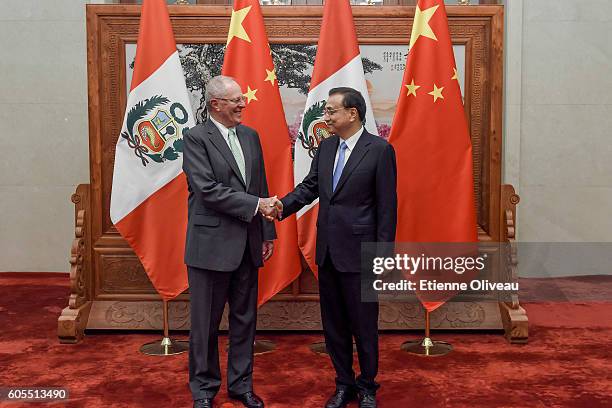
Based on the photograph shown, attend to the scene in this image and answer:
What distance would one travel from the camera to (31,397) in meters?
3.46

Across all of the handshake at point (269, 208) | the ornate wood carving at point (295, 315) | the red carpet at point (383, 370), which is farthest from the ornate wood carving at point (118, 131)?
the handshake at point (269, 208)

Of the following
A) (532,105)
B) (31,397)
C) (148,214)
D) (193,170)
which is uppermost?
(532,105)

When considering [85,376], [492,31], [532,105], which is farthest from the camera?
[532,105]

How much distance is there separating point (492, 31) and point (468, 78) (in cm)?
33

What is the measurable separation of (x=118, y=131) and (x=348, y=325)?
7.06 feet

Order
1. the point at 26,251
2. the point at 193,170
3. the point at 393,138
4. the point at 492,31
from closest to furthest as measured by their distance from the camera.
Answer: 1. the point at 193,170
2. the point at 393,138
3. the point at 492,31
4. the point at 26,251

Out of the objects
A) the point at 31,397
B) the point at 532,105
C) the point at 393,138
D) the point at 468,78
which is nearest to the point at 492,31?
the point at 468,78

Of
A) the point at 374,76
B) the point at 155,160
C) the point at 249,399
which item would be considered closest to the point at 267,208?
the point at 249,399

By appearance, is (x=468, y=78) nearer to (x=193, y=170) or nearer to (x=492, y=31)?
(x=492, y=31)

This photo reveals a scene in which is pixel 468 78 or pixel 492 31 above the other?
pixel 492 31

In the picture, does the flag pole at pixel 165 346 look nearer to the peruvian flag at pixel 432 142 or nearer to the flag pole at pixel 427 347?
the flag pole at pixel 427 347

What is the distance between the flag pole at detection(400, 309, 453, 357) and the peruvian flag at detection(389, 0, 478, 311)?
0.57 metres

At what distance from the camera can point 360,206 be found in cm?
328

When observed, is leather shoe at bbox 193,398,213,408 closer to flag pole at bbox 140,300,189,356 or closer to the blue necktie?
flag pole at bbox 140,300,189,356
